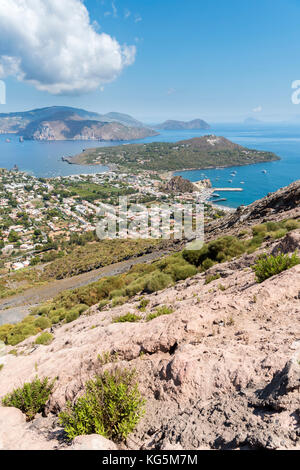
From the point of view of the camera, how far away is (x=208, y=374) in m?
3.08

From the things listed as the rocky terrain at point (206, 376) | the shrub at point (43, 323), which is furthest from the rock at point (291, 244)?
the shrub at point (43, 323)

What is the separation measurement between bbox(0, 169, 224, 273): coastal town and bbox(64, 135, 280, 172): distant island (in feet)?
96.4

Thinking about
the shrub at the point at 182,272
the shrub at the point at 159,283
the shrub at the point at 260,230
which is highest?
the shrub at the point at 260,230

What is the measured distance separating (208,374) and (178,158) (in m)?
178

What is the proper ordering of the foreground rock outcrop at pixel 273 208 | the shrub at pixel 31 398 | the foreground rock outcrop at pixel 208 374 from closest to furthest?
1. the foreground rock outcrop at pixel 208 374
2. the shrub at pixel 31 398
3. the foreground rock outcrop at pixel 273 208

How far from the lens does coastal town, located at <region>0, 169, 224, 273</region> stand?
57938 millimetres

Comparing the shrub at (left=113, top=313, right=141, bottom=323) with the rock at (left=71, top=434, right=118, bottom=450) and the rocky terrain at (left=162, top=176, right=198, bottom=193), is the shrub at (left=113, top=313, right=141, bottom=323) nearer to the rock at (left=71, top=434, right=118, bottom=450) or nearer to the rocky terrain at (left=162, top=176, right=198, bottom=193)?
the rock at (left=71, top=434, right=118, bottom=450)

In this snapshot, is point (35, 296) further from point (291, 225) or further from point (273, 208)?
point (291, 225)

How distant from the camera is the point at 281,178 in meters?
114

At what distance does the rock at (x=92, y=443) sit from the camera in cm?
240

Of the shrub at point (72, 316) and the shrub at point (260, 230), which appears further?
the shrub at point (72, 316)

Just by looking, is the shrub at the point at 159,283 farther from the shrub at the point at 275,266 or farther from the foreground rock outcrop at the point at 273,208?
the foreground rock outcrop at the point at 273,208

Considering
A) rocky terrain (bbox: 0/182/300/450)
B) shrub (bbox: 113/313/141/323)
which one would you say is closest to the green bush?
shrub (bbox: 113/313/141/323)

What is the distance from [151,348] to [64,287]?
23.9m
